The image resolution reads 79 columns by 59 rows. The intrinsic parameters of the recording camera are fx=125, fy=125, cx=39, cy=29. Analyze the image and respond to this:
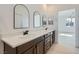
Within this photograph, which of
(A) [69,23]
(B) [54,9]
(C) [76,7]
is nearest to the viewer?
(C) [76,7]

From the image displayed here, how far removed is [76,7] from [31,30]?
8.14ft

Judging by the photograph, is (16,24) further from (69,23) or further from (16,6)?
(69,23)

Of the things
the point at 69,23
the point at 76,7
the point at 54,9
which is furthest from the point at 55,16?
the point at 69,23

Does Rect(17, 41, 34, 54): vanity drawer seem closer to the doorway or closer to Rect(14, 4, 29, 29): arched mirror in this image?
Rect(14, 4, 29, 29): arched mirror

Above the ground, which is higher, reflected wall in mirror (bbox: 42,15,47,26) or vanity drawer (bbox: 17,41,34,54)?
reflected wall in mirror (bbox: 42,15,47,26)

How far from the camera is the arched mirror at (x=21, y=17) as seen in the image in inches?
117

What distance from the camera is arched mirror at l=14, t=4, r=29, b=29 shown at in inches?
117

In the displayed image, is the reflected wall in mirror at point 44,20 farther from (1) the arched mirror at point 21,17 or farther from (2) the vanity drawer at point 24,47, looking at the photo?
(2) the vanity drawer at point 24,47

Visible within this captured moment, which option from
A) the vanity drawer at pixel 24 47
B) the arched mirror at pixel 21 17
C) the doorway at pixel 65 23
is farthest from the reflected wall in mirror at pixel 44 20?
the vanity drawer at pixel 24 47

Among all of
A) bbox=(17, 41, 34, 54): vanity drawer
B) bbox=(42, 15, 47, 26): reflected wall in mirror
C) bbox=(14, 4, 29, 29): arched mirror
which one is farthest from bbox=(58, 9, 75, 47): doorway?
bbox=(17, 41, 34, 54): vanity drawer

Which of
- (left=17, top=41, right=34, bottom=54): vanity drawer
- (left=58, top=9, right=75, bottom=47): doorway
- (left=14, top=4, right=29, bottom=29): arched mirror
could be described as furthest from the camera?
(left=58, top=9, right=75, bottom=47): doorway

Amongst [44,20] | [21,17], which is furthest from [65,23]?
[21,17]
